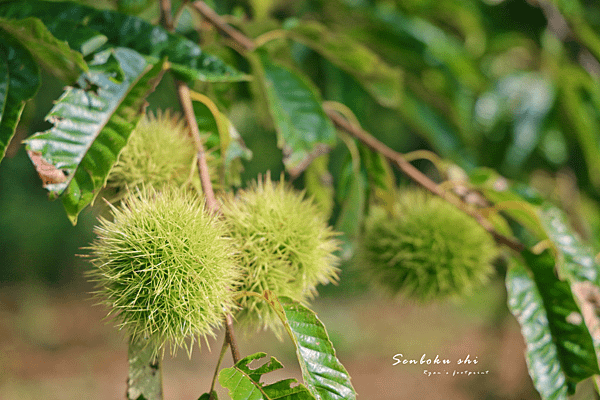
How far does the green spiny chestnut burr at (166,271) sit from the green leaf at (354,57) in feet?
2.08

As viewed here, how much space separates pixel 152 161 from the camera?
67cm

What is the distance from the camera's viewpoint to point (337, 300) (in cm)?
466

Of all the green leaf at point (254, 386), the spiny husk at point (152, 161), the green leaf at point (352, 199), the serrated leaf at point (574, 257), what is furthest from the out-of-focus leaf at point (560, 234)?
the spiny husk at point (152, 161)

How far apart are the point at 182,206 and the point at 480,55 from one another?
1493mm

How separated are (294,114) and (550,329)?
66 centimetres

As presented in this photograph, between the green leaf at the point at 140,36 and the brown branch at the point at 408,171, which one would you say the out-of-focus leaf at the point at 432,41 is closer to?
the brown branch at the point at 408,171

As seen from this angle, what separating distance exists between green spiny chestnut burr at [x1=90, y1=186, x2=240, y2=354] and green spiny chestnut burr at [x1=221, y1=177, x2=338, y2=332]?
6 centimetres

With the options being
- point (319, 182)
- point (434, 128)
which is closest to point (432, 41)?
point (434, 128)

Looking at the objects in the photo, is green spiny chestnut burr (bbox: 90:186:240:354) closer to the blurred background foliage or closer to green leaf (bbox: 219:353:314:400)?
green leaf (bbox: 219:353:314:400)

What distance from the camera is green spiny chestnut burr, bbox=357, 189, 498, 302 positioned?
927 mm

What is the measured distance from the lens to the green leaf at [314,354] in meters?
0.52

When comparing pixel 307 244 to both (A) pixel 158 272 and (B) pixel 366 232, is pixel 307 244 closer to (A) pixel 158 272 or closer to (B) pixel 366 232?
(A) pixel 158 272

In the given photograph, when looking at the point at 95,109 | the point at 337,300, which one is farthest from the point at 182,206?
the point at 337,300

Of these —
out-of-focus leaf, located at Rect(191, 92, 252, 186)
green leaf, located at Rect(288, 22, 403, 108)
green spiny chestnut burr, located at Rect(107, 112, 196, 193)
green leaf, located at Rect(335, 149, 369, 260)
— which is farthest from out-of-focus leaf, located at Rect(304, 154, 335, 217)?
green spiny chestnut burr, located at Rect(107, 112, 196, 193)
